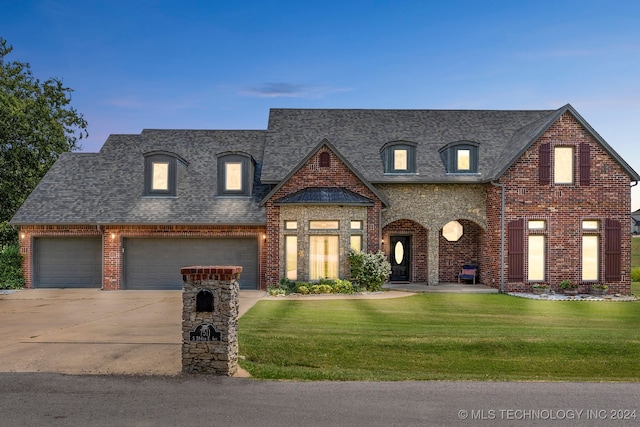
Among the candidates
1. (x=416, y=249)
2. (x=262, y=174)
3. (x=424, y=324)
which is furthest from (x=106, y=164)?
(x=424, y=324)

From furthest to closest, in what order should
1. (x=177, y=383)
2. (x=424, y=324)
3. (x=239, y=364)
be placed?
(x=424, y=324), (x=239, y=364), (x=177, y=383)

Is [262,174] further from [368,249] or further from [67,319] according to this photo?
[67,319]

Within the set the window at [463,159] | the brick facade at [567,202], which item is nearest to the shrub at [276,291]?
the brick facade at [567,202]

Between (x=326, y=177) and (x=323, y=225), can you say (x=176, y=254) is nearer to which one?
(x=323, y=225)

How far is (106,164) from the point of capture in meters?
24.4

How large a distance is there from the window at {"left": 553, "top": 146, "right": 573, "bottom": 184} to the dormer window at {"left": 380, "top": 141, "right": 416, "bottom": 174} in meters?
5.72

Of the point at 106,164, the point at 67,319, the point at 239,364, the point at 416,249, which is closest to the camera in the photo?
the point at 239,364

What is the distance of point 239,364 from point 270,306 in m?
7.06

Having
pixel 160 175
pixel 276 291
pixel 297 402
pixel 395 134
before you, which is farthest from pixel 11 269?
pixel 297 402

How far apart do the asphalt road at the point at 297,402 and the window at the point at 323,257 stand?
1258 centimetres

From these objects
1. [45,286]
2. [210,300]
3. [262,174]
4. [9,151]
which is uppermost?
[9,151]

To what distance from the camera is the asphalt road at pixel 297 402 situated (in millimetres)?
6184

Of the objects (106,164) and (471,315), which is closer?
(471,315)

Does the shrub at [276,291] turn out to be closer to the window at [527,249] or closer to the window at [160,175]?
the window at [160,175]
